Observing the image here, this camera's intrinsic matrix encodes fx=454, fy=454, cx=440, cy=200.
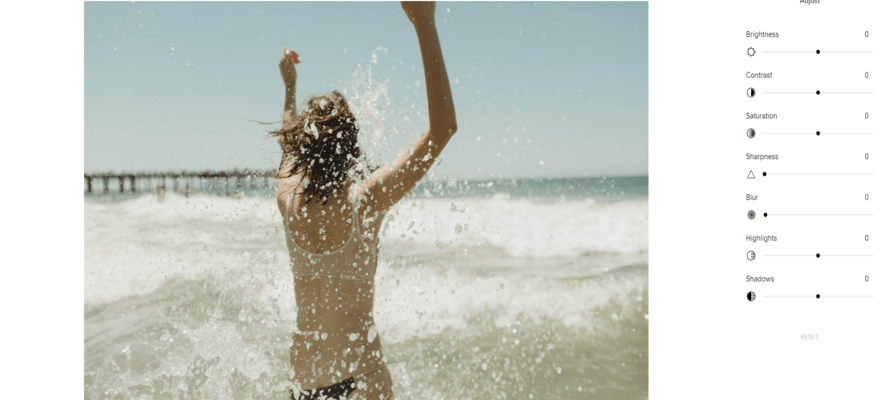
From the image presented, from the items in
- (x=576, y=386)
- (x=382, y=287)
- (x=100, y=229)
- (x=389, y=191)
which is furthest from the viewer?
(x=100, y=229)

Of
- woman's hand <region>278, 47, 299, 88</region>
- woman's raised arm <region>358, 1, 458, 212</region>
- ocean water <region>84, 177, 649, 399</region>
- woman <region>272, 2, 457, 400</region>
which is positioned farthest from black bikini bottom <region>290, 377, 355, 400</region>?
woman's hand <region>278, 47, 299, 88</region>

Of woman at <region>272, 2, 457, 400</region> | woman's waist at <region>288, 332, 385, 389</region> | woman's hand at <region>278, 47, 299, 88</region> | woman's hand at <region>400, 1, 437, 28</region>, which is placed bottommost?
woman's waist at <region>288, 332, 385, 389</region>

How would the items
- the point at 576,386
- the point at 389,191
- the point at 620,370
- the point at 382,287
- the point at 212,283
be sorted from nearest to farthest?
1. the point at 389,191
2. the point at 576,386
3. the point at 620,370
4. the point at 382,287
5. the point at 212,283

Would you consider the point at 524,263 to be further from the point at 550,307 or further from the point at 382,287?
the point at 382,287

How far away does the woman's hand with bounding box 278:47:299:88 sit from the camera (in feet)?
8.61

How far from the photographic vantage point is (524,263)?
29.6 feet

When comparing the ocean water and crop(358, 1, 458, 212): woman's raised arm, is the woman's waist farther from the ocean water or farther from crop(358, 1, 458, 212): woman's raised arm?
crop(358, 1, 458, 212): woman's raised arm

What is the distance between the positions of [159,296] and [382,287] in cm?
Answer: 322

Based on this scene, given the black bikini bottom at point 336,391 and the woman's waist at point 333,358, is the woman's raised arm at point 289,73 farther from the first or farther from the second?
the black bikini bottom at point 336,391

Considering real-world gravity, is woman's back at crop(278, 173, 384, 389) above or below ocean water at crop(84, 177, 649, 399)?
above

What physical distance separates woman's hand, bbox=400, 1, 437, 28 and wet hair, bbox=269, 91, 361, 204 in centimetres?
52

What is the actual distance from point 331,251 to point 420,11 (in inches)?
39.4

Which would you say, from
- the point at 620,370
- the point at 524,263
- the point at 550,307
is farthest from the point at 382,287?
the point at 620,370

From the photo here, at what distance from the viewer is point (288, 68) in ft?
8.61
